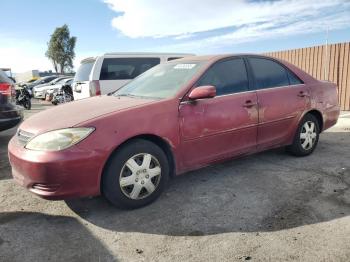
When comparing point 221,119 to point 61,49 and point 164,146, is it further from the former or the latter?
point 61,49

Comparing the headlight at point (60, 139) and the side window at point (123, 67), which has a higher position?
the side window at point (123, 67)

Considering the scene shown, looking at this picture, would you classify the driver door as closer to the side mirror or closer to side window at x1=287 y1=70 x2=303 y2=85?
the side mirror

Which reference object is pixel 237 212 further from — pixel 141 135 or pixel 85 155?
pixel 85 155

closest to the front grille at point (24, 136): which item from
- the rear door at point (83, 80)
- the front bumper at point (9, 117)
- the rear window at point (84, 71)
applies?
the front bumper at point (9, 117)

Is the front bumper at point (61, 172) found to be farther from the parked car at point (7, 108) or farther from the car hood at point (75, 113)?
the parked car at point (7, 108)

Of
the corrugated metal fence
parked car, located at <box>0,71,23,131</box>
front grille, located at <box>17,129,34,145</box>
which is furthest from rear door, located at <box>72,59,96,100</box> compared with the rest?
the corrugated metal fence

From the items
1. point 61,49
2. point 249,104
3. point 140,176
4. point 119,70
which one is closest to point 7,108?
point 119,70

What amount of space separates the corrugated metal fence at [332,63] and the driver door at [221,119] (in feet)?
24.4

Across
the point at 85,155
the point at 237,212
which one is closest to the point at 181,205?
the point at 237,212

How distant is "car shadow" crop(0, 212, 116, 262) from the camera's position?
2.68m

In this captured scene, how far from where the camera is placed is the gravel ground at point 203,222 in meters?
2.69

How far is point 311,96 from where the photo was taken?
5.02 meters

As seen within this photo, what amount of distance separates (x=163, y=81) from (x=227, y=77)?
0.80 m

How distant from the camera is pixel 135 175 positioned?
338 centimetres
